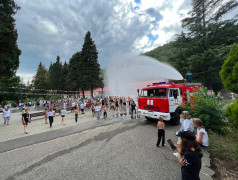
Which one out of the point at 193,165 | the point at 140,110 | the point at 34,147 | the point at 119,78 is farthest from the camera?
the point at 119,78

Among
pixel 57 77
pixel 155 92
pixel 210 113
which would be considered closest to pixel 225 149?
pixel 210 113

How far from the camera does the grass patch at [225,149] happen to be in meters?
3.73

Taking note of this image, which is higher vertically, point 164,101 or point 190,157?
point 164,101

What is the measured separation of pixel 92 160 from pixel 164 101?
5325 mm

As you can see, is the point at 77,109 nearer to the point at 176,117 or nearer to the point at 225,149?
the point at 176,117

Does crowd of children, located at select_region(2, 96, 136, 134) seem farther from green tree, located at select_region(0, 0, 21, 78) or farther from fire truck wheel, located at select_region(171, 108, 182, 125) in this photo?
green tree, located at select_region(0, 0, 21, 78)

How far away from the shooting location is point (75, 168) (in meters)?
3.79

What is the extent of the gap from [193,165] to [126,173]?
86.7 inches

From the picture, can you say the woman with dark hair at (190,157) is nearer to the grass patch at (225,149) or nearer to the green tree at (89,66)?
the grass patch at (225,149)

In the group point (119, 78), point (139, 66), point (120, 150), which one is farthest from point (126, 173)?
point (119, 78)

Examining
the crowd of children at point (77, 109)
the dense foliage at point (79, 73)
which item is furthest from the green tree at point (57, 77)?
the crowd of children at point (77, 109)

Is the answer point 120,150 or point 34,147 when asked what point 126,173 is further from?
point 34,147

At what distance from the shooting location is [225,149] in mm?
4141

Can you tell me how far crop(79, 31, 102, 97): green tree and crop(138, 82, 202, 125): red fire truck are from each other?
26373mm
